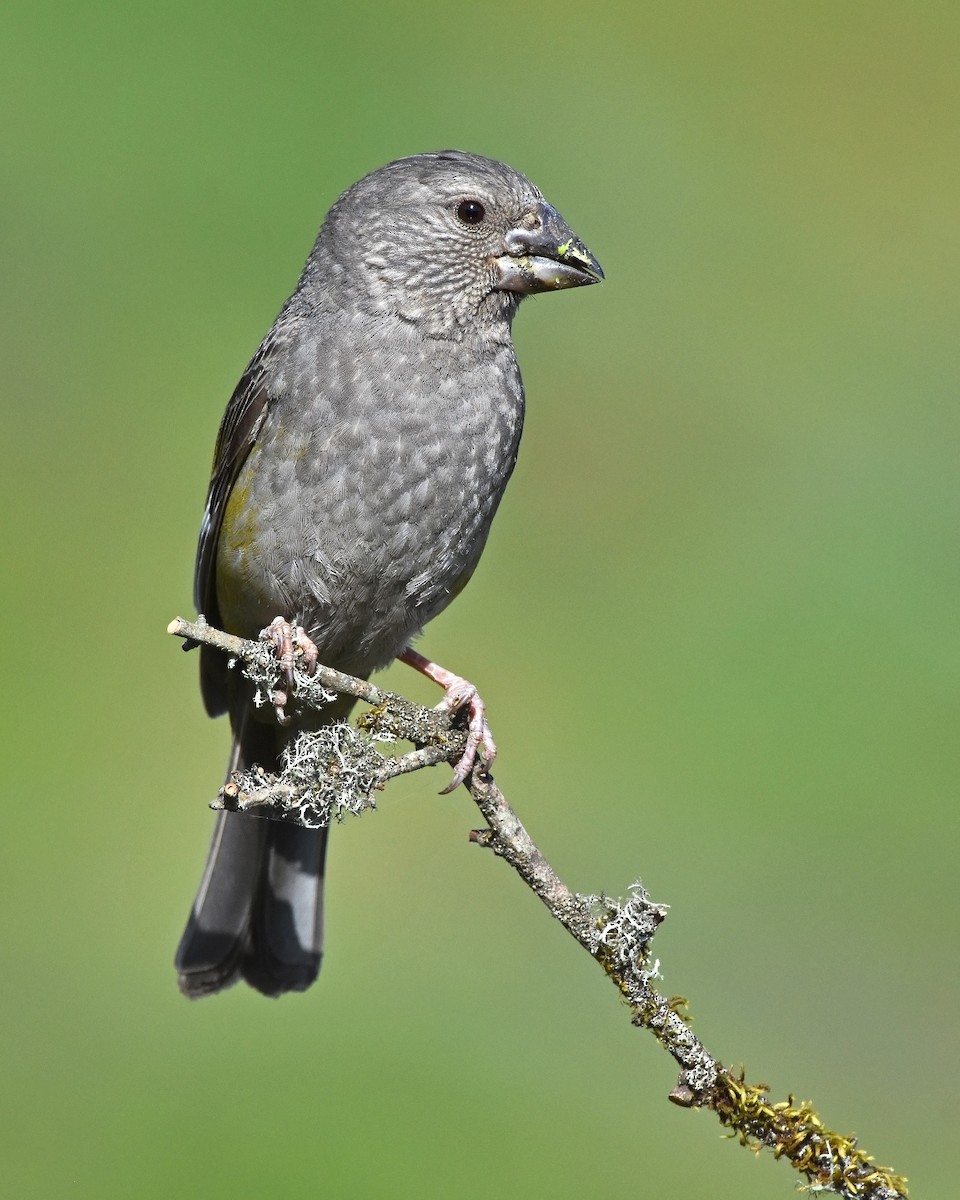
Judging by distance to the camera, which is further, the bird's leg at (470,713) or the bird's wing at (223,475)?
the bird's wing at (223,475)

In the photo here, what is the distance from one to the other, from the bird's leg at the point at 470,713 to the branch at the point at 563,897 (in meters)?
0.07

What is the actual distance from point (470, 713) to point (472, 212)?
5.28 ft

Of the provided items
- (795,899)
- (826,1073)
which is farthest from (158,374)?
(826,1073)

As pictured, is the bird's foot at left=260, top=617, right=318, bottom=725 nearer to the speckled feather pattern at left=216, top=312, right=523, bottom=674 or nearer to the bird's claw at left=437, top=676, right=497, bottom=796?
the speckled feather pattern at left=216, top=312, right=523, bottom=674

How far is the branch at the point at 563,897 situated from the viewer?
10.0 feet

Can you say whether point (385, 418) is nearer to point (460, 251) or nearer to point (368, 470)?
point (368, 470)

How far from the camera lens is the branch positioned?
3.06 m

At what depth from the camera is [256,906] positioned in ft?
18.5

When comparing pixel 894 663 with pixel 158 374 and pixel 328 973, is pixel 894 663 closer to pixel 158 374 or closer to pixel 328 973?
pixel 328 973

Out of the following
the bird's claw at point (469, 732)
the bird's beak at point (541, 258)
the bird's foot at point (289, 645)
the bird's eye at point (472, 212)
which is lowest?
the bird's claw at point (469, 732)

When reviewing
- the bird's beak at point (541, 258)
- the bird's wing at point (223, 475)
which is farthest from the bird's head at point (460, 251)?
the bird's wing at point (223, 475)

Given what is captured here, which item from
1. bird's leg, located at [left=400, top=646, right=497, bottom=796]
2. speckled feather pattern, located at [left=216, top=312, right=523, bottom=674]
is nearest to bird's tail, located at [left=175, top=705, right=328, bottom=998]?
bird's leg, located at [left=400, top=646, right=497, bottom=796]

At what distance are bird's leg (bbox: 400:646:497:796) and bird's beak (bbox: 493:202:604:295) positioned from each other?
4.17ft

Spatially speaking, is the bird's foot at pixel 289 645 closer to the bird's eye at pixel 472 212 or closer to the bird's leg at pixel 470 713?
the bird's leg at pixel 470 713
